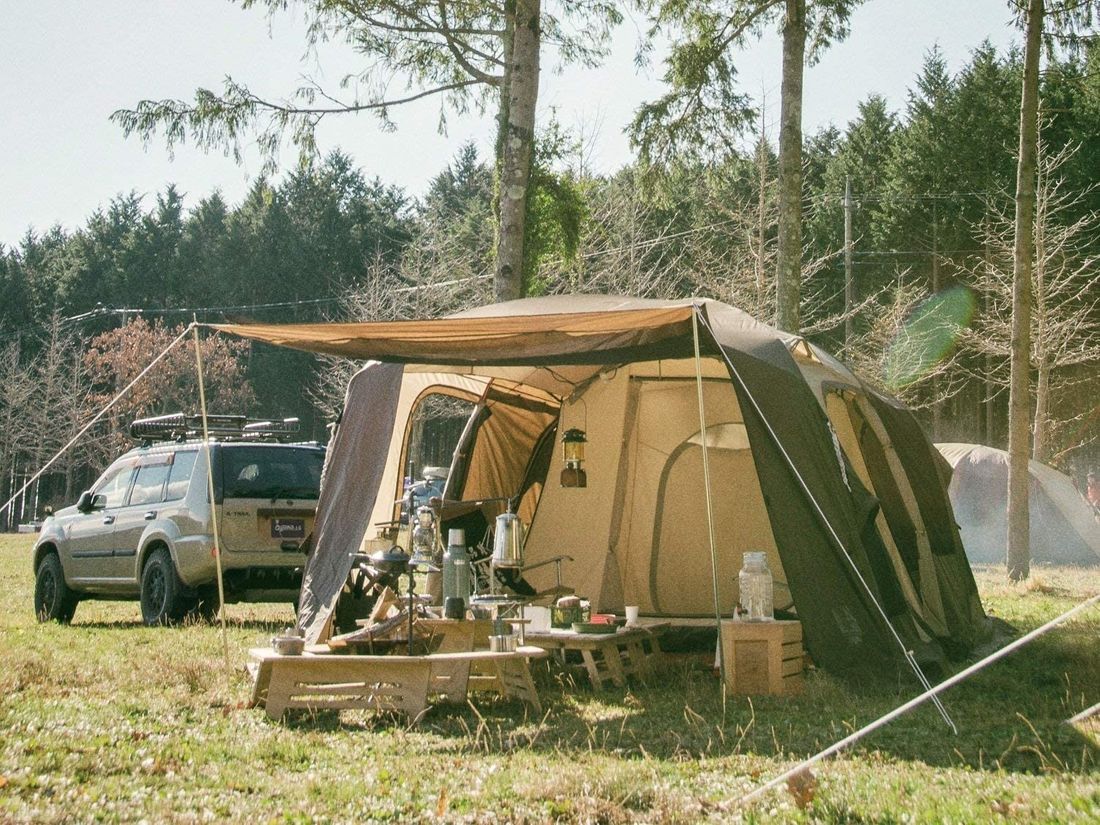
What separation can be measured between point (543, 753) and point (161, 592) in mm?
6149

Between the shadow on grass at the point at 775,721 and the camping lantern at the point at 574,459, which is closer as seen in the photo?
the shadow on grass at the point at 775,721

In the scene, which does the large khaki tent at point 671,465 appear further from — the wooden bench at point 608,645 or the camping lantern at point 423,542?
the wooden bench at point 608,645

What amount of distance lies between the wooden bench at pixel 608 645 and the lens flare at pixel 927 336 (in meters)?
16.4

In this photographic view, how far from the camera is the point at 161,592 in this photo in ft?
33.8

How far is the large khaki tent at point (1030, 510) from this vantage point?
1864cm

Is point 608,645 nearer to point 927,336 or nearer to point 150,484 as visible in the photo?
point 150,484

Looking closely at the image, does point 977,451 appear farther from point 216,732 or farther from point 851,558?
point 216,732

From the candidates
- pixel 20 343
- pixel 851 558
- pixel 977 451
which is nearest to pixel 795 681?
pixel 851 558

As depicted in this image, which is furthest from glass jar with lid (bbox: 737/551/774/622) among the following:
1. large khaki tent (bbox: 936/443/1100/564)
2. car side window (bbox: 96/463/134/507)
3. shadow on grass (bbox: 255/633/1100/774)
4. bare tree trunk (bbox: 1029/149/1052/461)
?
bare tree trunk (bbox: 1029/149/1052/461)

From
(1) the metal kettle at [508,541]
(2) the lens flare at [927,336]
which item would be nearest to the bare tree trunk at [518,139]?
(1) the metal kettle at [508,541]

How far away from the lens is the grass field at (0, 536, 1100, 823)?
417cm

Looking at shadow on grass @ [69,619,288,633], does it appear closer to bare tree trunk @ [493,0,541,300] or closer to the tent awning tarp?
the tent awning tarp

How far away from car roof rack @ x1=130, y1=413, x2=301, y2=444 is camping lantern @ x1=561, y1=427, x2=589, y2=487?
3396mm

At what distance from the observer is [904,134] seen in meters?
34.4
